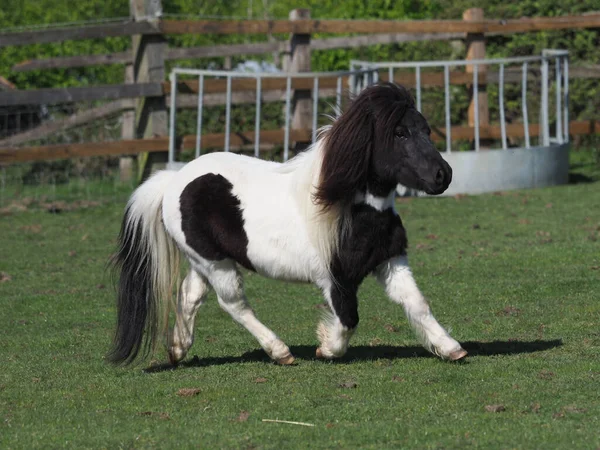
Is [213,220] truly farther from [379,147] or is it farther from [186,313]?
[379,147]

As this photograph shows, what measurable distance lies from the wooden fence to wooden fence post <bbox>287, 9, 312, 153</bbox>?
0.01 m

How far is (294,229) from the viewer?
20.9ft

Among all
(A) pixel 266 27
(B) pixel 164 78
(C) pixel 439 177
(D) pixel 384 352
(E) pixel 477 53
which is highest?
(A) pixel 266 27

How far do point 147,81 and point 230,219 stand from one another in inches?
350

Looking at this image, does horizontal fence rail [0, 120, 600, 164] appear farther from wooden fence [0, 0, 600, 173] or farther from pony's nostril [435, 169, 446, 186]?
pony's nostril [435, 169, 446, 186]

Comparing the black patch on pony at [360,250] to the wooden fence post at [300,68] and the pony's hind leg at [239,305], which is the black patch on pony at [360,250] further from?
the wooden fence post at [300,68]

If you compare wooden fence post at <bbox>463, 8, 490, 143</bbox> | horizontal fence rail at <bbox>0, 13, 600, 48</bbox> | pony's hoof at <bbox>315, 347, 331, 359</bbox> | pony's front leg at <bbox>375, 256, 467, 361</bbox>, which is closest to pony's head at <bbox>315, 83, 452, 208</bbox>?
pony's front leg at <bbox>375, 256, 467, 361</bbox>

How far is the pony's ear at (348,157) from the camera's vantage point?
615cm

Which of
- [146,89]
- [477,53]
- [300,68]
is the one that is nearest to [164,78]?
[146,89]

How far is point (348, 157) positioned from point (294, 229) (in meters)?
0.56

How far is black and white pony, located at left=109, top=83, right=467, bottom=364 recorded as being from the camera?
20.2 feet

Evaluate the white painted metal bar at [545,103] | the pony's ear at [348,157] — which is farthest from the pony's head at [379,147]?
the white painted metal bar at [545,103]

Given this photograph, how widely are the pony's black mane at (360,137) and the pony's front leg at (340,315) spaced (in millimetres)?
511

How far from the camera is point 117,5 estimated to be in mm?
23766
